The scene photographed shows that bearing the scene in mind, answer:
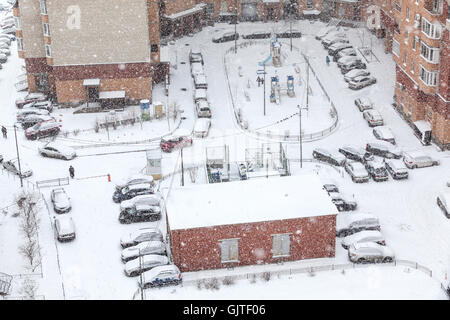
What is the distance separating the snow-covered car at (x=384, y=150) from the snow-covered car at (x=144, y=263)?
24.7 metres

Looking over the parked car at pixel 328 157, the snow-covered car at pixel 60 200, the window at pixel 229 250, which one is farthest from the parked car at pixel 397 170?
the snow-covered car at pixel 60 200

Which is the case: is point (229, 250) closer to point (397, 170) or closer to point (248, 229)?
point (248, 229)

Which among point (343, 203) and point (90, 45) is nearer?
point (343, 203)

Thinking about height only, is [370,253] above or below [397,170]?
below

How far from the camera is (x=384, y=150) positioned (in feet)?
182

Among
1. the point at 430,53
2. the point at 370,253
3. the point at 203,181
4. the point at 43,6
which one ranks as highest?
the point at 43,6

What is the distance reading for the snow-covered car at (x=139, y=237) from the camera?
138 feet

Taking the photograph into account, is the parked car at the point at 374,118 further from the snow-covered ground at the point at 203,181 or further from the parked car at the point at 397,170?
the parked car at the point at 397,170

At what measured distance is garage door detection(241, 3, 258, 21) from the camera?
94000 millimetres

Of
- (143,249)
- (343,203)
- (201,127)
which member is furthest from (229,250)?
(201,127)

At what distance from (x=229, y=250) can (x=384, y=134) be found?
24756mm

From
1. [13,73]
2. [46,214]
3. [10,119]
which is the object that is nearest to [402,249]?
[46,214]

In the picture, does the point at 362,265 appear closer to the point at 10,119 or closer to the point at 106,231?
the point at 106,231

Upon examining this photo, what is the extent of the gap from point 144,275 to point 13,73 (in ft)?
168
